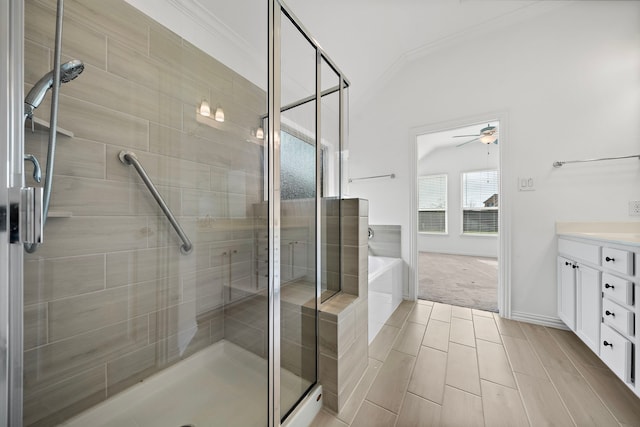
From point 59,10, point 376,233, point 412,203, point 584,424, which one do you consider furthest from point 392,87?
point 584,424

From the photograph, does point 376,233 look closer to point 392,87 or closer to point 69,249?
point 392,87

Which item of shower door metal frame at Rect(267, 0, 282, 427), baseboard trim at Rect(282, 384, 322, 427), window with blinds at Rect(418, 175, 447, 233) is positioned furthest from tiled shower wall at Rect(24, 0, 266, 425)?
window with blinds at Rect(418, 175, 447, 233)

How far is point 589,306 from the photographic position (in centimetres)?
153

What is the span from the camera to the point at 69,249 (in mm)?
957

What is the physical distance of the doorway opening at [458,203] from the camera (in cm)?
457

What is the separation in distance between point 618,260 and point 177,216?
2536 millimetres

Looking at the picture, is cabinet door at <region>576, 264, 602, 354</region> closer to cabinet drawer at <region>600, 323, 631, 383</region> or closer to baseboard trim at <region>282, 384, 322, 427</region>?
cabinet drawer at <region>600, 323, 631, 383</region>

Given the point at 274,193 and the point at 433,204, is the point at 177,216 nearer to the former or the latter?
the point at 274,193

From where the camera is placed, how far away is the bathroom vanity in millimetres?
1178

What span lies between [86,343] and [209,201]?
853 millimetres

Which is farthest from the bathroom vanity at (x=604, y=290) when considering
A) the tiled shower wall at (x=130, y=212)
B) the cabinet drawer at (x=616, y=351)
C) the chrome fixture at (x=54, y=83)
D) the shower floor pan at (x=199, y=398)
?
the chrome fixture at (x=54, y=83)

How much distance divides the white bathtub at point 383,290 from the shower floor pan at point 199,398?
2.85 feet

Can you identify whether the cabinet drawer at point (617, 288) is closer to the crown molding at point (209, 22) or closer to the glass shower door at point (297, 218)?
the glass shower door at point (297, 218)

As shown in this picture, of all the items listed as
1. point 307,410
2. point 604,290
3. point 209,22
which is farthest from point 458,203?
point 209,22
